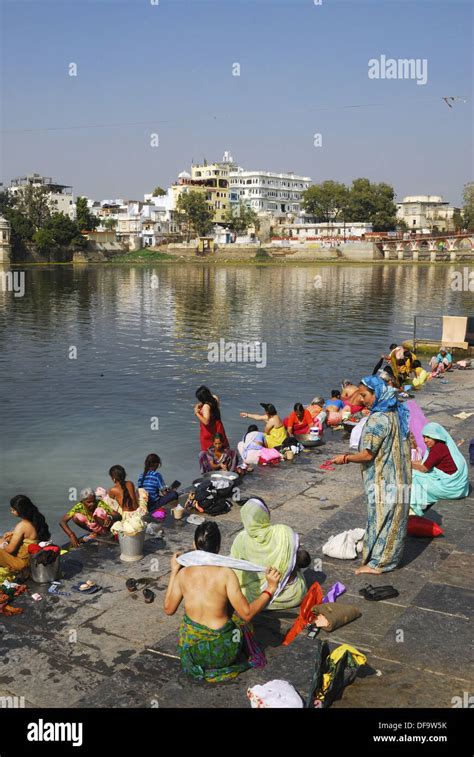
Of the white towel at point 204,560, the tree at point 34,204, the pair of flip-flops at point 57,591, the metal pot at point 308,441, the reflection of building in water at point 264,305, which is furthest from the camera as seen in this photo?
the tree at point 34,204

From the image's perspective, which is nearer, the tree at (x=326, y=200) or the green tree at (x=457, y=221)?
the tree at (x=326, y=200)

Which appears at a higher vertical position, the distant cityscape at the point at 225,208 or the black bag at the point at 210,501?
the distant cityscape at the point at 225,208

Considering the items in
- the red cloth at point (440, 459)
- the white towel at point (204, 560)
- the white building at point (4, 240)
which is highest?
the white building at point (4, 240)

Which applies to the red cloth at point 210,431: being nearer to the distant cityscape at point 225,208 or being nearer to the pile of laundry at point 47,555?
the pile of laundry at point 47,555

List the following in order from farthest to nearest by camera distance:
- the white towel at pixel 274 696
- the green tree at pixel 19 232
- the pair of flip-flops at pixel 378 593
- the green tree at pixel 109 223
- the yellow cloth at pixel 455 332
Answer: the green tree at pixel 109 223
the green tree at pixel 19 232
the yellow cloth at pixel 455 332
the pair of flip-flops at pixel 378 593
the white towel at pixel 274 696

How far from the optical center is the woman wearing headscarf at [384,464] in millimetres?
6121

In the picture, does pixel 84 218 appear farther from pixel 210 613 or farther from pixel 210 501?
pixel 210 613

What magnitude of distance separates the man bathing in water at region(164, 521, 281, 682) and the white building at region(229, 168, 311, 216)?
12887 cm

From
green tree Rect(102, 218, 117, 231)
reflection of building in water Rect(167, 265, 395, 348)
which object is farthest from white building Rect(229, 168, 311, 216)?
reflection of building in water Rect(167, 265, 395, 348)

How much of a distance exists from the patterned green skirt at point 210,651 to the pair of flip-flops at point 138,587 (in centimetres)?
138

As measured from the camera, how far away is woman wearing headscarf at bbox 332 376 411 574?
6121 mm

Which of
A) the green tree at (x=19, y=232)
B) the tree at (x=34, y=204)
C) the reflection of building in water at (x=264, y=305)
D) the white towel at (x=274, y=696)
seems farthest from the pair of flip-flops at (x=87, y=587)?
the tree at (x=34, y=204)
